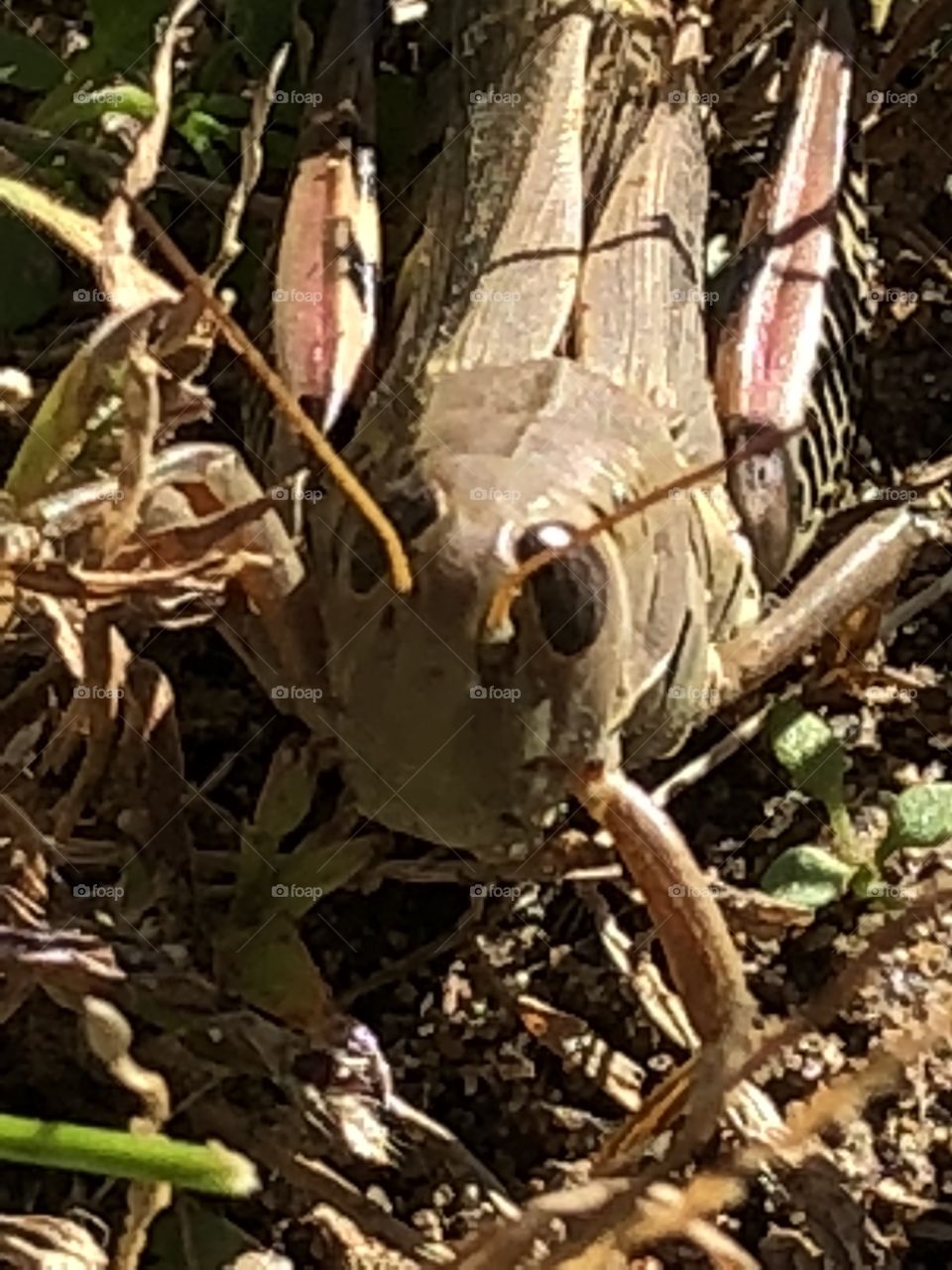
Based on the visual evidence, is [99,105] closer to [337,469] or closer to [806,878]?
[337,469]

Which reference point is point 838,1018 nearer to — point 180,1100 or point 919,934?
point 919,934

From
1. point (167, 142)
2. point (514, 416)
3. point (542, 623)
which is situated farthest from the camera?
point (167, 142)

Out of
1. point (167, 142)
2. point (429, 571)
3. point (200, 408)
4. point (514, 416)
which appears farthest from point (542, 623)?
point (167, 142)

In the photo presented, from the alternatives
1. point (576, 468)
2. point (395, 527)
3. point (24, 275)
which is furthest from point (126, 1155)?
point (24, 275)

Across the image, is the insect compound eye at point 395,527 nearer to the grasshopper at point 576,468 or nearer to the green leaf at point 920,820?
the grasshopper at point 576,468

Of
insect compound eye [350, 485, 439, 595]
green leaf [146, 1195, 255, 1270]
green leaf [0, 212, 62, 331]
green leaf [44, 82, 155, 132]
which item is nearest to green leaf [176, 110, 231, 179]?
green leaf [44, 82, 155, 132]

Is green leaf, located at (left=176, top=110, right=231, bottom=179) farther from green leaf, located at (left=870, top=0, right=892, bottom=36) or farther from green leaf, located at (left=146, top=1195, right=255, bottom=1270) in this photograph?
green leaf, located at (left=146, top=1195, right=255, bottom=1270)

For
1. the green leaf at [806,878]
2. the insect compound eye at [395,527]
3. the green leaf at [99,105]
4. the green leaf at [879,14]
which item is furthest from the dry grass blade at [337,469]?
the green leaf at [879,14]
